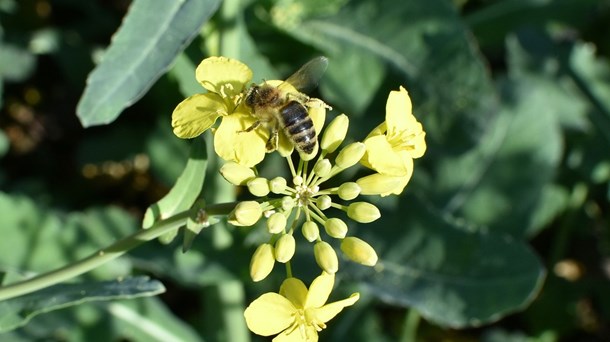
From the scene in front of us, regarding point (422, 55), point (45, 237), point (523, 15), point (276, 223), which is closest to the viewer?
point (276, 223)

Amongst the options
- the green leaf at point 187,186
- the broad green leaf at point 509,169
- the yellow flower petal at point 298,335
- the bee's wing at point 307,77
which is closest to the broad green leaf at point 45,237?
the green leaf at point 187,186

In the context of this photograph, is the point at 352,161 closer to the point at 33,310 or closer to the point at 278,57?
the point at 33,310

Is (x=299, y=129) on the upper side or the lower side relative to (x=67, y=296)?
upper

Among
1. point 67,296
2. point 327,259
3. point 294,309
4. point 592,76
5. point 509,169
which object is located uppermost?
point 327,259

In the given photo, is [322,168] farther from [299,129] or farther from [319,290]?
[319,290]

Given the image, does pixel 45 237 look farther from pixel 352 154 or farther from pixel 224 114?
pixel 352 154

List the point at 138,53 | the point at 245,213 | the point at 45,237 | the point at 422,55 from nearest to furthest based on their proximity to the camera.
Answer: the point at 245,213, the point at 138,53, the point at 45,237, the point at 422,55

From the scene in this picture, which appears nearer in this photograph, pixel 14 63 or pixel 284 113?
pixel 284 113

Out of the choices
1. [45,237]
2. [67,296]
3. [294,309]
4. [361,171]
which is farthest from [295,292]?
[361,171]
